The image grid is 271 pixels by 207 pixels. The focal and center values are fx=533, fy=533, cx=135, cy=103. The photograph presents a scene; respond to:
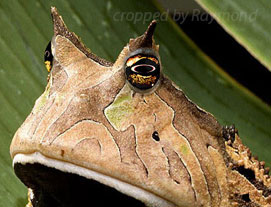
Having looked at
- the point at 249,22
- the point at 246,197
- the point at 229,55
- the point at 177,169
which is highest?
the point at 229,55

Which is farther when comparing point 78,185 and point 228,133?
point 228,133

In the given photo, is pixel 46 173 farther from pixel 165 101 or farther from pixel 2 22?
pixel 2 22

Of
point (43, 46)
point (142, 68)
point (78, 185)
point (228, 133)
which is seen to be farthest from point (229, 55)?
point (78, 185)

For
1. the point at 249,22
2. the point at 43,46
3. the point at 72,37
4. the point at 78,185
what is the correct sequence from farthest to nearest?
the point at 43,46 → the point at 72,37 → the point at 249,22 → the point at 78,185

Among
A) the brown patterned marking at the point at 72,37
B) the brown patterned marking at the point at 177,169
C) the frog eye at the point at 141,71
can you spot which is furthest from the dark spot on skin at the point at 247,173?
the brown patterned marking at the point at 72,37

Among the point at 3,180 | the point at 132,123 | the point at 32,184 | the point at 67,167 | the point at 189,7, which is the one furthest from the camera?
the point at 189,7

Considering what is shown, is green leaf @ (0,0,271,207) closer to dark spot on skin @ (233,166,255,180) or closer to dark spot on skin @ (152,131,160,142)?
dark spot on skin @ (233,166,255,180)

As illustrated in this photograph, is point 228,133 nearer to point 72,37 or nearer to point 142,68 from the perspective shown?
point 142,68

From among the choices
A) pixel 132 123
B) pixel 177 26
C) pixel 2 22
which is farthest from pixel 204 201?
pixel 2 22
